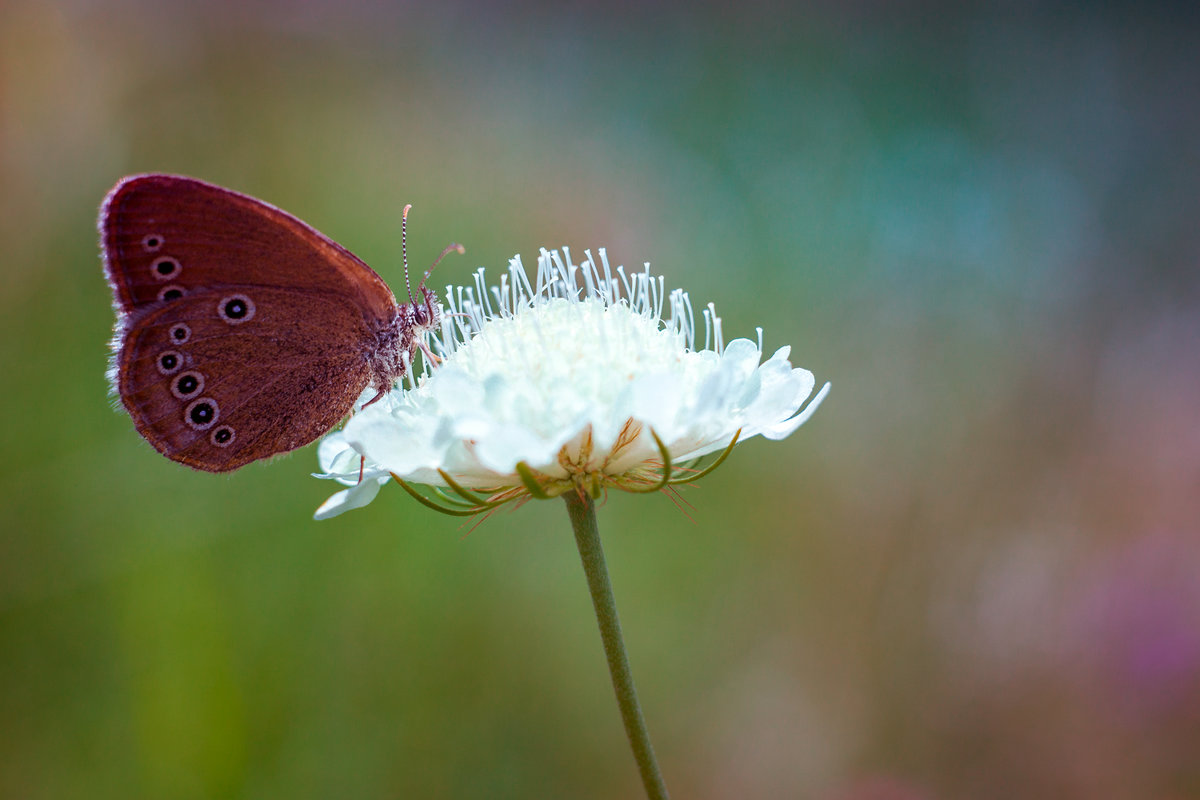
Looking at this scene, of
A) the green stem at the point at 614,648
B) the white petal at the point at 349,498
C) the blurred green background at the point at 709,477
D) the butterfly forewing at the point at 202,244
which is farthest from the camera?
the blurred green background at the point at 709,477

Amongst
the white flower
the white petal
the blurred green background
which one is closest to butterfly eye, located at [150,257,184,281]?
the white flower

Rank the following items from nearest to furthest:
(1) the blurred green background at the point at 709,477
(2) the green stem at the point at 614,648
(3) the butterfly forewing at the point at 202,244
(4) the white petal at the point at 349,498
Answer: (2) the green stem at the point at 614,648, (4) the white petal at the point at 349,498, (3) the butterfly forewing at the point at 202,244, (1) the blurred green background at the point at 709,477

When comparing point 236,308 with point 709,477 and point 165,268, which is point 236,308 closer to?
point 165,268

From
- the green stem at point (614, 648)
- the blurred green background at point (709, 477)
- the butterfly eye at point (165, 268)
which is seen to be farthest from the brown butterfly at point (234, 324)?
the blurred green background at point (709, 477)

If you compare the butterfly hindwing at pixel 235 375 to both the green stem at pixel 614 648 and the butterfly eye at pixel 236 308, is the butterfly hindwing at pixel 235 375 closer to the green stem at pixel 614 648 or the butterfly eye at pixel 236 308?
the butterfly eye at pixel 236 308

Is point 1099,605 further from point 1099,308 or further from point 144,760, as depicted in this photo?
point 144,760

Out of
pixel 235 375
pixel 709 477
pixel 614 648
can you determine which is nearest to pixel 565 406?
pixel 614 648

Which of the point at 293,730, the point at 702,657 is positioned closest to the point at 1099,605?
the point at 702,657
